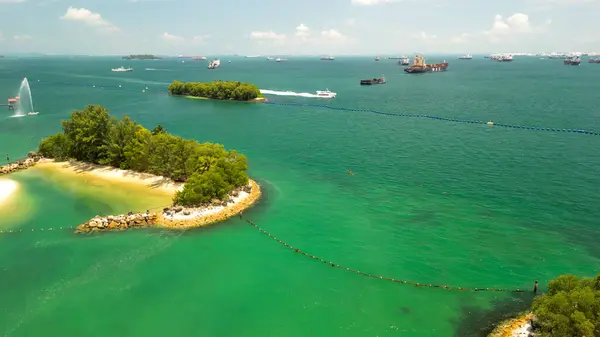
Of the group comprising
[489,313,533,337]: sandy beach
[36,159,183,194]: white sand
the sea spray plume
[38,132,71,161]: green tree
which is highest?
the sea spray plume

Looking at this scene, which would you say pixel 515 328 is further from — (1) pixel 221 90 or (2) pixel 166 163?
(1) pixel 221 90

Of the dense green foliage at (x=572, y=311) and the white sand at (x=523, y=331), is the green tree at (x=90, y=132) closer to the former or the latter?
the white sand at (x=523, y=331)

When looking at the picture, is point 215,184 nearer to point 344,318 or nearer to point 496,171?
point 344,318

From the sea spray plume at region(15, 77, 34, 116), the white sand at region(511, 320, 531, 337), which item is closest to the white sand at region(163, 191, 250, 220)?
the white sand at region(511, 320, 531, 337)

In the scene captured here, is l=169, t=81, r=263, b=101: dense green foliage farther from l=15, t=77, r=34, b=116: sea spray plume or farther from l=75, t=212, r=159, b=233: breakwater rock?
l=75, t=212, r=159, b=233: breakwater rock

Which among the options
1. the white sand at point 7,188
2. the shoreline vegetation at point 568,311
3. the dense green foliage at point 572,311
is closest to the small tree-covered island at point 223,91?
the white sand at point 7,188

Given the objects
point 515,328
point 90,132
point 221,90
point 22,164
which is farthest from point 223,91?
Result: point 515,328
